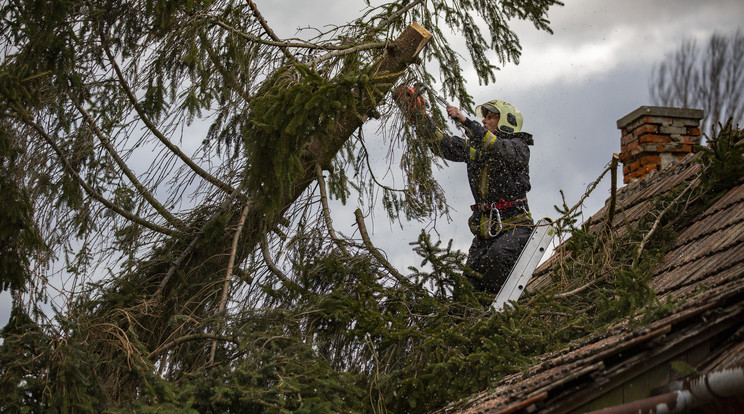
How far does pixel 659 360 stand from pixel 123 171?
14.7 feet

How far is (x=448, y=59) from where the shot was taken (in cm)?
678

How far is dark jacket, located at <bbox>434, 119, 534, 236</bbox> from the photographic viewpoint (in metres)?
6.26

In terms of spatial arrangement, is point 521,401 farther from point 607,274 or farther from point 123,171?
point 123,171

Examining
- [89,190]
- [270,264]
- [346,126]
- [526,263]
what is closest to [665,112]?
[526,263]

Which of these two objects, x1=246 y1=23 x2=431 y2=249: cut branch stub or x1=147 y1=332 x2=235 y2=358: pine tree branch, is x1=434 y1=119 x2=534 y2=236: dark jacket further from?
x1=147 y1=332 x2=235 y2=358: pine tree branch

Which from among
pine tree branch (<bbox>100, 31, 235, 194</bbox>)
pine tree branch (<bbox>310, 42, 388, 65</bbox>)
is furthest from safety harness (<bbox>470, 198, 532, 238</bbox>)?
pine tree branch (<bbox>100, 31, 235, 194</bbox>)

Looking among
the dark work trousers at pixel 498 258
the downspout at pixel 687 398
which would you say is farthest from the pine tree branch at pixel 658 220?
the downspout at pixel 687 398

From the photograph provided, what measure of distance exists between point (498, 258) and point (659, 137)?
314cm

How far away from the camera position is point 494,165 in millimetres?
6402

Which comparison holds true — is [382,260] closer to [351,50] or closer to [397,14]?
[351,50]

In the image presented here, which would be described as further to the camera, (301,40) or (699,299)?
(301,40)

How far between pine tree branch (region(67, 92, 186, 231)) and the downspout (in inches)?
156

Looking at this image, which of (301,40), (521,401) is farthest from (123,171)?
(521,401)

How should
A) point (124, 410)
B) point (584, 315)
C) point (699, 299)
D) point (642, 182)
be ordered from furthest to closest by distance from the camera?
point (642, 182), point (584, 315), point (124, 410), point (699, 299)
